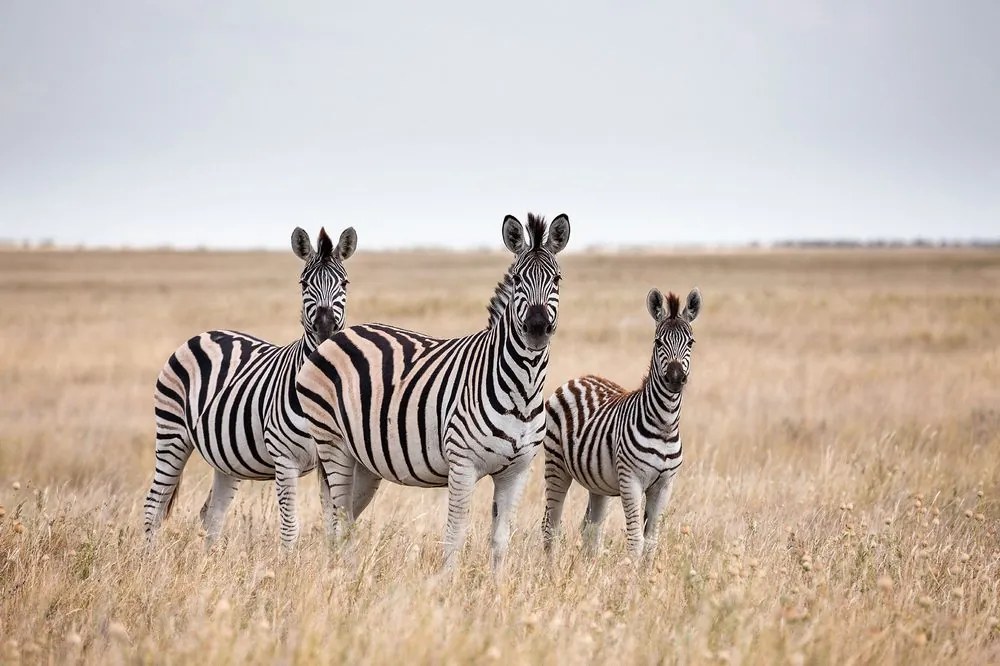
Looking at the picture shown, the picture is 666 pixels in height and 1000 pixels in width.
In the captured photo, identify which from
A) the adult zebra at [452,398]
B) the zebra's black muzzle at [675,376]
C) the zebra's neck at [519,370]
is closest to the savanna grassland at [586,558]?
the adult zebra at [452,398]

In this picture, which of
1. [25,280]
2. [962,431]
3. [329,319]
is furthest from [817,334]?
[25,280]

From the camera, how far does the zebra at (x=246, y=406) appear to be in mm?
6549

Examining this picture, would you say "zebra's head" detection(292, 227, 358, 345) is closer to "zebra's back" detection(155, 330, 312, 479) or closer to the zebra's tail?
"zebra's back" detection(155, 330, 312, 479)

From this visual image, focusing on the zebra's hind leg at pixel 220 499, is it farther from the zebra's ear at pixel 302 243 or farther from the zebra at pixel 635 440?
the zebra at pixel 635 440

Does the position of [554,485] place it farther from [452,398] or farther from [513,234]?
[513,234]

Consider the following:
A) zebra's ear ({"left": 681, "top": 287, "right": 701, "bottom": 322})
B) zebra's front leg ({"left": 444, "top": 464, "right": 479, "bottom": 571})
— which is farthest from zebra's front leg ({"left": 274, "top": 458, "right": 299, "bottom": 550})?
zebra's ear ({"left": 681, "top": 287, "right": 701, "bottom": 322})

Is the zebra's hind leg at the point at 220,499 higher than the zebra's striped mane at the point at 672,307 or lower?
lower

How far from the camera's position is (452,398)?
5918mm

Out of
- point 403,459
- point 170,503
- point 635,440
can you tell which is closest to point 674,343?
point 635,440

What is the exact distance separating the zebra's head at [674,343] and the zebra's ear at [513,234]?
3.30ft

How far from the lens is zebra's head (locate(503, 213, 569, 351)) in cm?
532

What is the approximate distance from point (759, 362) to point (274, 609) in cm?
1775

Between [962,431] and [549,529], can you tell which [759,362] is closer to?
[962,431]

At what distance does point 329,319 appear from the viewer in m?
6.69
